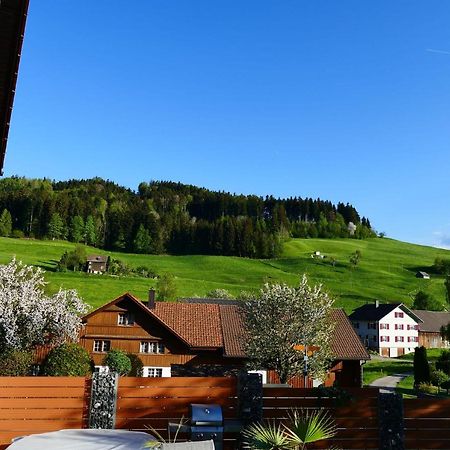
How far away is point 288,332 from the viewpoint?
28.9m

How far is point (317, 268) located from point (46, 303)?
317 ft

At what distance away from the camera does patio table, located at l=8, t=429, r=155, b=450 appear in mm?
7062

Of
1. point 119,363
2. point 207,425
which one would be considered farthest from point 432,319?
point 207,425

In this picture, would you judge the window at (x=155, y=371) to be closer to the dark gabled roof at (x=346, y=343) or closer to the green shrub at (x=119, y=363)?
the green shrub at (x=119, y=363)

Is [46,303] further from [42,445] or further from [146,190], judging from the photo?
[146,190]

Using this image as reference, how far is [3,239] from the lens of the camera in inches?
4688

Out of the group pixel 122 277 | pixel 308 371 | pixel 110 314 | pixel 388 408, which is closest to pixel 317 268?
pixel 122 277

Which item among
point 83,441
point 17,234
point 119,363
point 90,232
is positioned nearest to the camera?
point 83,441

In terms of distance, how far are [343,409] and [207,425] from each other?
3.32 m

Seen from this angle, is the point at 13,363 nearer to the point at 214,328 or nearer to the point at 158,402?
the point at 158,402

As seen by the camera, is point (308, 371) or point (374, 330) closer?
point (308, 371)

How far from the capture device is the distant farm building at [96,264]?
9912 centimetres

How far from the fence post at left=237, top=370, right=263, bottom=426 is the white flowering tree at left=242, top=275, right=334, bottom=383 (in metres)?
16.6

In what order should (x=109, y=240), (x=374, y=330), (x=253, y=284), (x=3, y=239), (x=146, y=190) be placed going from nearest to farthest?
(x=374, y=330) → (x=253, y=284) → (x=3, y=239) → (x=109, y=240) → (x=146, y=190)
